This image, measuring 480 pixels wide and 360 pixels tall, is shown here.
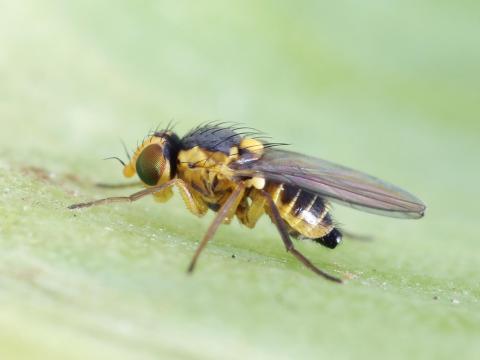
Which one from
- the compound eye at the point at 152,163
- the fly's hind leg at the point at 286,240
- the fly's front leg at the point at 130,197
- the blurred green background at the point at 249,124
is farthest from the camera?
the compound eye at the point at 152,163

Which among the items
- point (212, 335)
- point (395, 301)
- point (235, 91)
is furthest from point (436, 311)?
point (235, 91)

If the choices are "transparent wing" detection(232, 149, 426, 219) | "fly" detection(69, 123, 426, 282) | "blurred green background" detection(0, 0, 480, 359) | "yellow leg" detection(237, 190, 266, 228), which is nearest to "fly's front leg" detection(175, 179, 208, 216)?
"fly" detection(69, 123, 426, 282)

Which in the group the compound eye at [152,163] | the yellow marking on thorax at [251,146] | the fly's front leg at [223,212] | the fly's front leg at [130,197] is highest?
the yellow marking on thorax at [251,146]

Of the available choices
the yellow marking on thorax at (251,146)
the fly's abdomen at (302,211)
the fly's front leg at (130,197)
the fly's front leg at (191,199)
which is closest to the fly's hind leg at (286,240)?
the fly's abdomen at (302,211)

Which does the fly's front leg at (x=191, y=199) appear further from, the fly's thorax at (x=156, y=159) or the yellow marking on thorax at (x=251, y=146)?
the yellow marking on thorax at (x=251, y=146)

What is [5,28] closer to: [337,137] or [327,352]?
[337,137]

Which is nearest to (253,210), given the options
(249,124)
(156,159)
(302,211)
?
(302,211)
